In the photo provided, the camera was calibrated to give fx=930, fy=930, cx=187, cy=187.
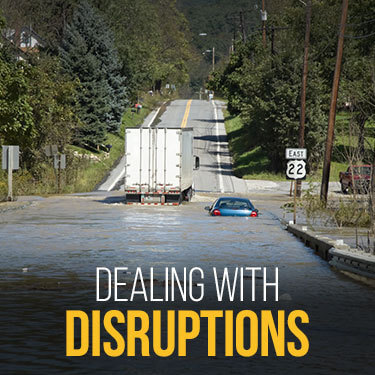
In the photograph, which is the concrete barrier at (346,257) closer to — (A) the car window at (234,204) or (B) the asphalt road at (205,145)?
(A) the car window at (234,204)

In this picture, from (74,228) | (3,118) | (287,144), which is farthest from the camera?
(287,144)

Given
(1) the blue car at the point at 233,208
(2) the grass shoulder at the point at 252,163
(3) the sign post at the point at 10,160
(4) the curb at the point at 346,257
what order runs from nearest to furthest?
(4) the curb at the point at 346,257 < (1) the blue car at the point at 233,208 < (3) the sign post at the point at 10,160 < (2) the grass shoulder at the point at 252,163

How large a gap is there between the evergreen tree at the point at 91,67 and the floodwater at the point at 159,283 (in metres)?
42.1

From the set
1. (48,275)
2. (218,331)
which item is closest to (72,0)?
(48,275)

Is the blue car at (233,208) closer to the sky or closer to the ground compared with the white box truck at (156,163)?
closer to the ground

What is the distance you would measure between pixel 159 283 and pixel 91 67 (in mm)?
65434

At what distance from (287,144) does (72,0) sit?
137 feet

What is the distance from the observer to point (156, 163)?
44250 millimetres

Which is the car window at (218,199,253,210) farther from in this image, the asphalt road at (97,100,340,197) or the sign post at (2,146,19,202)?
the sign post at (2,146,19,202)

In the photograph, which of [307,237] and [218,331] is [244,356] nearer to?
[218,331]

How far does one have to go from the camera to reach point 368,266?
18828 mm

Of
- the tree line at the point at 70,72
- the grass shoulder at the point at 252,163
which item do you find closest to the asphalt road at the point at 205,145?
the grass shoulder at the point at 252,163

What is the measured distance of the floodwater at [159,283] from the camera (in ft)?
33.0

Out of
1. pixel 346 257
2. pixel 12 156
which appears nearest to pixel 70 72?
pixel 12 156
